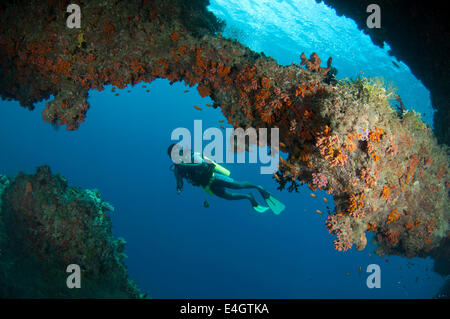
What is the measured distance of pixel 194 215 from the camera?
2495 inches

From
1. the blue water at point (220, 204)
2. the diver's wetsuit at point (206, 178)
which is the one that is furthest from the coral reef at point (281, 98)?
the diver's wetsuit at point (206, 178)

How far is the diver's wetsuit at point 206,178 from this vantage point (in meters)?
9.84

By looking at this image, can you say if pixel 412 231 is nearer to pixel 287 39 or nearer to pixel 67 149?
pixel 287 39

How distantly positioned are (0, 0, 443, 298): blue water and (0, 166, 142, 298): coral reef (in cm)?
735

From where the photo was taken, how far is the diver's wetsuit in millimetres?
9836

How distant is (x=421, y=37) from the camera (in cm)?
716

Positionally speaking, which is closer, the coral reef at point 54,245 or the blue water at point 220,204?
the coral reef at point 54,245

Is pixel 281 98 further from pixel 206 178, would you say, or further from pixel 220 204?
pixel 220 204

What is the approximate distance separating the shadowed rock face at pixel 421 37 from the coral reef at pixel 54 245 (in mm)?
10555

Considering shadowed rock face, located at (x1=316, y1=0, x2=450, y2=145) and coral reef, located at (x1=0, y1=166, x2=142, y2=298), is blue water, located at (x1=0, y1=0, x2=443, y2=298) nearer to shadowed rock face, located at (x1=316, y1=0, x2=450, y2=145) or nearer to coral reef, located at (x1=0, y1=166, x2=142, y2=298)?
shadowed rock face, located at (x1=316, y1=0, x2=450, y2=145)

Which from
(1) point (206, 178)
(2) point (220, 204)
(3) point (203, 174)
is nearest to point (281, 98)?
(3) point (203, 174)

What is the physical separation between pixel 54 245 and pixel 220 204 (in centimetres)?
6385

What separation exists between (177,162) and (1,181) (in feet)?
19.7

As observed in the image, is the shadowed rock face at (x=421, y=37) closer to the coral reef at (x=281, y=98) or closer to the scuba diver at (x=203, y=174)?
the coral reef at (x=281, y=98)
